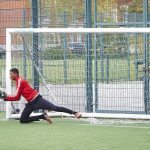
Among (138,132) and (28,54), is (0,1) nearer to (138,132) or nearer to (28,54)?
(28,54)

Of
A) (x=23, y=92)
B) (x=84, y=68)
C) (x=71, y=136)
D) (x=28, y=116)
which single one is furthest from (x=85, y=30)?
(x=71, y=136)

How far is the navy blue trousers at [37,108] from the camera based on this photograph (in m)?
14.7

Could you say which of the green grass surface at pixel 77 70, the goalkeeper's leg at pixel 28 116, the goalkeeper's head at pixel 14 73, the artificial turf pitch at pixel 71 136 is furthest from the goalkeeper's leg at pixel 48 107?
the green grass surface at pixel 77 70

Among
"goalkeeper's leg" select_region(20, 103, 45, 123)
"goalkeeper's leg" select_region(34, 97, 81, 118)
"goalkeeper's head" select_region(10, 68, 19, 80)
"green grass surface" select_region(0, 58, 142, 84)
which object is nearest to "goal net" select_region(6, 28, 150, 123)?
"green grass surface" select_region(0, 58, 142, 84)

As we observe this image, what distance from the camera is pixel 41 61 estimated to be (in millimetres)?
16156

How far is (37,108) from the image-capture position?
1479cm

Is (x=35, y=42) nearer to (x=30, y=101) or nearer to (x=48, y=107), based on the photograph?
(x=30, y=101)

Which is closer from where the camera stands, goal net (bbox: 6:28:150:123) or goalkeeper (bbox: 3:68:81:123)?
goalkeeper (bbox: 3:68:81:123)

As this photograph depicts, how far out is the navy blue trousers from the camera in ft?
48.1

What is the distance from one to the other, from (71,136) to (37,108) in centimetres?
231

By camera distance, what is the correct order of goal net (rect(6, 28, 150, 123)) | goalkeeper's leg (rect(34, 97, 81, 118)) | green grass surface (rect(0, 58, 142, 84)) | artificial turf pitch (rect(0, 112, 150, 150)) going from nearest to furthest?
artificial turf pitch (rect(0, 112, 150, 150)), goalkeeper's leg (rect(34, 97, 81, 118)), goal net (rect(6, 28, 150, 123)), green grass surface (rect(0, 58, 142, 84))

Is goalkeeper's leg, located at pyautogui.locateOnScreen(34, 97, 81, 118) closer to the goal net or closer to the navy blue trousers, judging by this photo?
the navy blue trousers

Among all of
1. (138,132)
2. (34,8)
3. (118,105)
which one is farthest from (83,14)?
(138,132)

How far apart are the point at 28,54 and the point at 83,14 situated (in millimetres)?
1661
